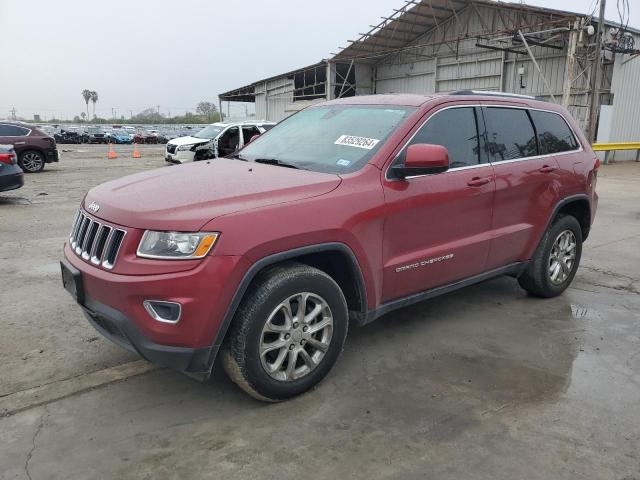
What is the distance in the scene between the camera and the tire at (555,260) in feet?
15.5

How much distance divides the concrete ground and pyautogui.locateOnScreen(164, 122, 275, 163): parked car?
1219 centimetres

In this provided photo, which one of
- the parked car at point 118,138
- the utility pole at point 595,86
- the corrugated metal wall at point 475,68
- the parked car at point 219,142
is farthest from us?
the parked car at point 118,138

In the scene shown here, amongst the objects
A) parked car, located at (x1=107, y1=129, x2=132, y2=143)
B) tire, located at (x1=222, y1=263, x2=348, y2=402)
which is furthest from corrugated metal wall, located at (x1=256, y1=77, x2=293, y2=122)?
tire, located at (x1=222, y1=263, x2=348, y2=402)

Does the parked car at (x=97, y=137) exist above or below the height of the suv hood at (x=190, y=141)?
below

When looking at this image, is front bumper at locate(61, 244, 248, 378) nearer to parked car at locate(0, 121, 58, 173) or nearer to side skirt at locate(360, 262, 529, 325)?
side skirt at locate(360, 262, 529, 325)

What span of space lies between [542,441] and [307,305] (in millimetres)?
1440

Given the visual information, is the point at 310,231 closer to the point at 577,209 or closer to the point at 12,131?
the point at 577,209

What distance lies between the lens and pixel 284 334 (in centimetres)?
303

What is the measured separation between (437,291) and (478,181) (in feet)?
2.83

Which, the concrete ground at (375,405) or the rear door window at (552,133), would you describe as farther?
the rear door window at (552,133)

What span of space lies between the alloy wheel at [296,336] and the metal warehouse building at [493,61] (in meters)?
18.5

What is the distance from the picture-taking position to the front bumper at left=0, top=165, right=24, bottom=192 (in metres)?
9.89

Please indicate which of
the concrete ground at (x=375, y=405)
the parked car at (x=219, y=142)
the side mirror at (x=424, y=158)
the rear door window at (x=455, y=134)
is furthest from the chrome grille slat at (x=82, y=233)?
the parked car at (x=219, y=142)

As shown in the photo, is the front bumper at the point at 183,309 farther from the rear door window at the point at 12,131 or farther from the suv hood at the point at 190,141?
the rear door window at the point at 12,131
